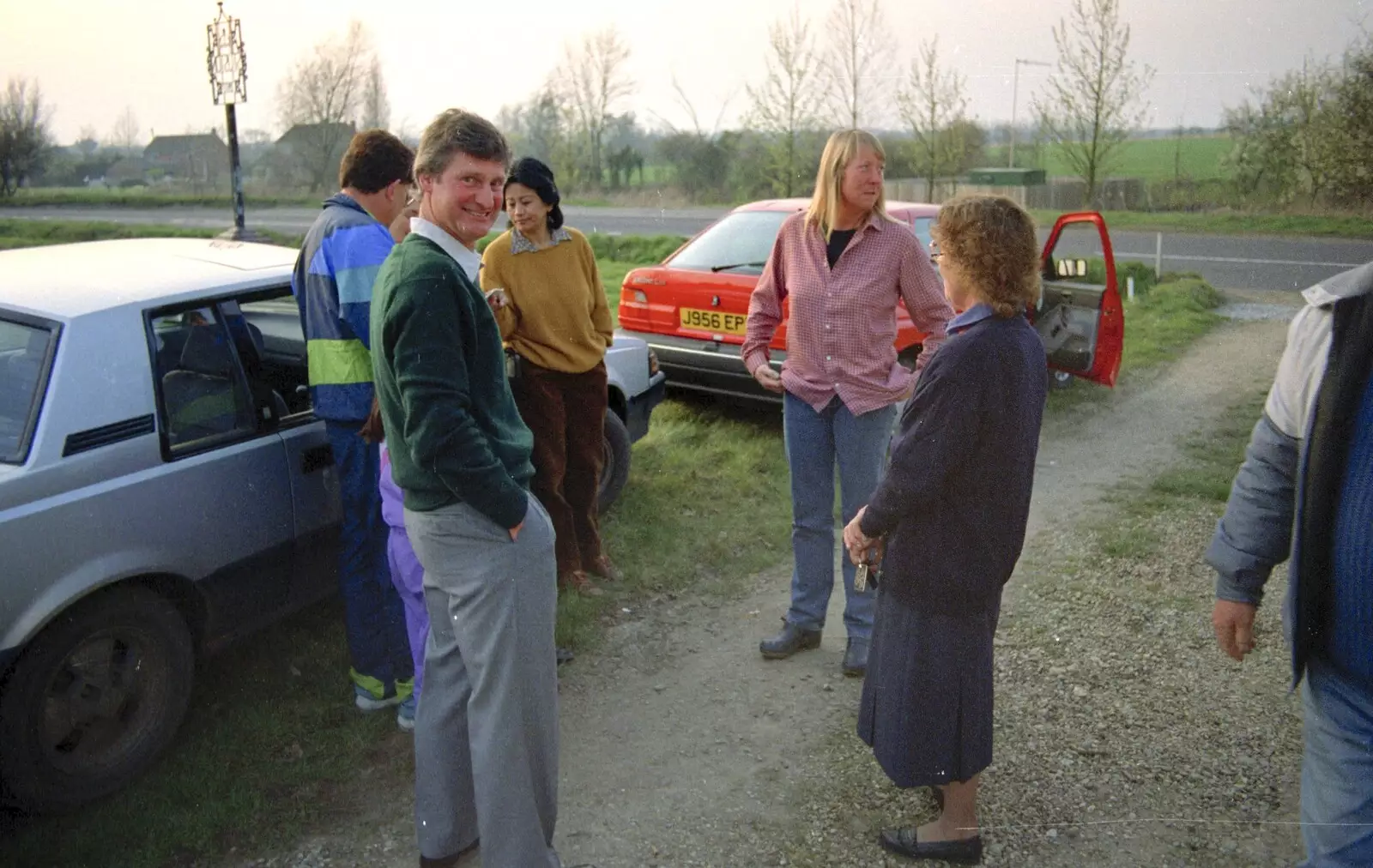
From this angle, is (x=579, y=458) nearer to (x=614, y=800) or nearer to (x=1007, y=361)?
(x=614, y=800)

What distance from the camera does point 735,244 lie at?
23.9ft

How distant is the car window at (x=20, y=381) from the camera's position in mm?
2902

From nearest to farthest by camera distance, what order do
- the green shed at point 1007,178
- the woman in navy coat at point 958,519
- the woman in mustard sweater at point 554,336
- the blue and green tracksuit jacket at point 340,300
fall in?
the woman in navy coat at point 958,519, the blue and green tracksuit jacket at point 340,300, the woman in mustard sweater at point 554,336, the green shed at point 1007,178

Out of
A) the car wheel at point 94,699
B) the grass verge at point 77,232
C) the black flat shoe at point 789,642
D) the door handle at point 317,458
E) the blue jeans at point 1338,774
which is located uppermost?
the grass verge at point 77,232

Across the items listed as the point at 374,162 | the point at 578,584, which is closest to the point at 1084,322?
the point at 578,584

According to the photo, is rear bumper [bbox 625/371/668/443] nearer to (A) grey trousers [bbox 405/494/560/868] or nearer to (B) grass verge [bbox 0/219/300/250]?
(A) grey trousers [bbox 405/494/560/868]

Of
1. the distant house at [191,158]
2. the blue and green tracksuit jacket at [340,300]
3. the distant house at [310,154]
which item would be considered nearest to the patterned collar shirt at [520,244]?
the blue and green tracksuit jacket at [340,300]

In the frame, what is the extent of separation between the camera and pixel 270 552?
11.8 feet

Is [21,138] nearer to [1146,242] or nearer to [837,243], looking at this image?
[837,243]

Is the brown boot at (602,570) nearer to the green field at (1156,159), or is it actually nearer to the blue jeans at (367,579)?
the blue jeans at (367,579)

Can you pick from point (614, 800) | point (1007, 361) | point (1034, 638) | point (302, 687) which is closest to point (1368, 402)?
point (1007, 361)

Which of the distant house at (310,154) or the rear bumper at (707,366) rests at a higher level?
the distant house at (310,154)

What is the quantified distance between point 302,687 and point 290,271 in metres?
1.55

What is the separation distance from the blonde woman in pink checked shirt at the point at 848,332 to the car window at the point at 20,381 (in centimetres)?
236
